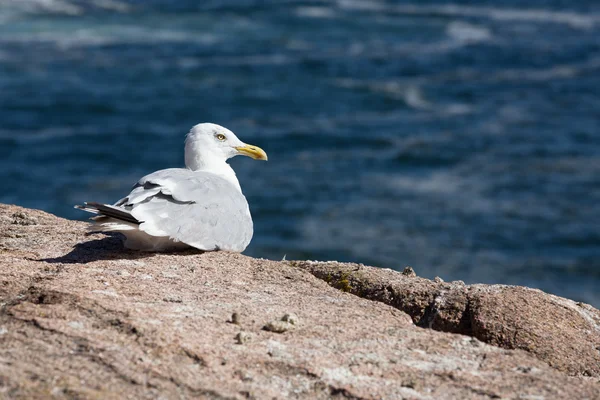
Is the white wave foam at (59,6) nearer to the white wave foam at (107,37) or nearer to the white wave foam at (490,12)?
the white wave foam at (107,37)

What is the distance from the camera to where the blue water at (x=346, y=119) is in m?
13.0

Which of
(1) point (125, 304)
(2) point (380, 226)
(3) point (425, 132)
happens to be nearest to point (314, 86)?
(3) point (425, 132)

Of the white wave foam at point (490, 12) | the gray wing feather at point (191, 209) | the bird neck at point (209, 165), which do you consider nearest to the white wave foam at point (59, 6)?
the white wave foam at point (490, 12)

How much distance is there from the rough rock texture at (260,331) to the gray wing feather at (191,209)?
0.14 meters

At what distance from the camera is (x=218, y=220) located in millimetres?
5391

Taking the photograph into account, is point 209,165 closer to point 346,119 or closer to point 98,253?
point 98,253

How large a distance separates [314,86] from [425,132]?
3301mm

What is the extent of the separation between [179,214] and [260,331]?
4.62 ft

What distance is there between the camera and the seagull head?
6562 millimetres

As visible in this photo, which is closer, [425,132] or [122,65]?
[425,132]

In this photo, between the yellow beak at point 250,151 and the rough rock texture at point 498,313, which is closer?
the rough rock texture at point 498,313

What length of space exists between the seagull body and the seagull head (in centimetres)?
50

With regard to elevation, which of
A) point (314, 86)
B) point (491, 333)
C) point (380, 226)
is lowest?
point (491, 333)

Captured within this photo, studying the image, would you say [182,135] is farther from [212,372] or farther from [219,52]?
[212,372]
